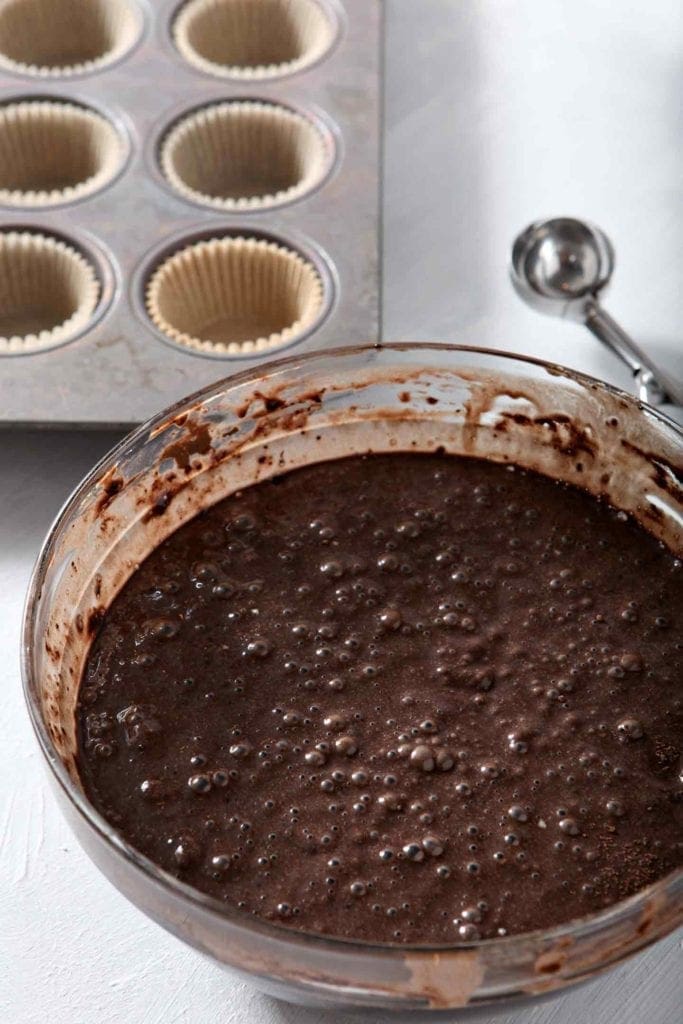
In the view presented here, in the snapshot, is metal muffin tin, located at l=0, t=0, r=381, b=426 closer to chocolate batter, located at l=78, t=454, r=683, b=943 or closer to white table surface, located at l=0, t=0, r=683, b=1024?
white table surface, located at l=0, t=0, r=683, b=1024

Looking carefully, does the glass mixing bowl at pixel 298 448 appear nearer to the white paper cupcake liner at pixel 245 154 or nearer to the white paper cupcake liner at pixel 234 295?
the white paper cupcake liner at pixel 234 295

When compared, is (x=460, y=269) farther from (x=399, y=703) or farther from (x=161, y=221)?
(x=399, y=703)

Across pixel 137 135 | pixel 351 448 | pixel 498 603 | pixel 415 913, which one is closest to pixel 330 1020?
pixel 415 913

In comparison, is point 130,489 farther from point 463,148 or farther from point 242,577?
point 463,148

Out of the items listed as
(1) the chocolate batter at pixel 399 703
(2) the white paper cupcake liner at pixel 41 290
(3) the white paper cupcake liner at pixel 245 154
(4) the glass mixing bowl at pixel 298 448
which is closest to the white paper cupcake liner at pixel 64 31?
(3) the white paper cupcake liner at pixel 245 154

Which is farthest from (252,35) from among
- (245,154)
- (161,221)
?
(161,221)

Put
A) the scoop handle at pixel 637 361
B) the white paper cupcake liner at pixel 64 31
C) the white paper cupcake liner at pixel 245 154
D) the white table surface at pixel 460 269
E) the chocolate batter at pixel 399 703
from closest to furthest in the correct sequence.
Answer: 1. the chocolate batter at pixel 399 703
2. the white table surface at pixel 460 269
3. the scoop handle at pixel 637 361
4. the white paper cupcake liner at pixel 245 154
5. the white paper cupcake liner at pixel 64 31
